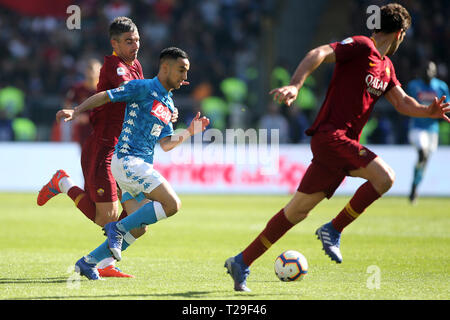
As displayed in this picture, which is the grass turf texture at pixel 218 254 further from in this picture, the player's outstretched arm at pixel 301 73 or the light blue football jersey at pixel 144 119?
the player's outstretched arm at pixel 301 73

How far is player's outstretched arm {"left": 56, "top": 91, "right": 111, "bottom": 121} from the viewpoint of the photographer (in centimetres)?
621

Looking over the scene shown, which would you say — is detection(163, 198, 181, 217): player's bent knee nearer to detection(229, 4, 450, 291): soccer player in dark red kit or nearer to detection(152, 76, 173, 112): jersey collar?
detection(229, 4, 450, 291): soccer player in dark red kit

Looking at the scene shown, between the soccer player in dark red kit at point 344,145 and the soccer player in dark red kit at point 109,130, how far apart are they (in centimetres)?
160

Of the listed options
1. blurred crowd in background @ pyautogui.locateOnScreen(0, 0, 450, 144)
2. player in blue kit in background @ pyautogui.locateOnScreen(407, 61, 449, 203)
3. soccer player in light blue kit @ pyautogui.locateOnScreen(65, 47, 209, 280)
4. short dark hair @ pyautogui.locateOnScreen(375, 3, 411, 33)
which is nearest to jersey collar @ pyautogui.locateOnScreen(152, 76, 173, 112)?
soccer player in light blue kit @ pyautogui.locateOnScreen(65, 47, 209, 280)

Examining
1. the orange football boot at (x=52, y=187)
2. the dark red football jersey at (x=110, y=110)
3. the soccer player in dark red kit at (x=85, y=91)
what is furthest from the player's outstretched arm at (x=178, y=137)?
the soccer player in dark red kit at (x=85, y=91)

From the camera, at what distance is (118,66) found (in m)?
7.16

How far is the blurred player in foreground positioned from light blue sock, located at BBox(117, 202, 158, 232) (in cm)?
66

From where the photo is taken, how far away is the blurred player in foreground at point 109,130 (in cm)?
717

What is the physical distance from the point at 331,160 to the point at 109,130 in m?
2.20

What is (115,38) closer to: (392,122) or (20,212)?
(20,212)

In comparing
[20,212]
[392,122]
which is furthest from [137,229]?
[392,122]

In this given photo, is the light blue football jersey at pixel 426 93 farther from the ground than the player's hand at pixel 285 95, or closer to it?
closer to it
